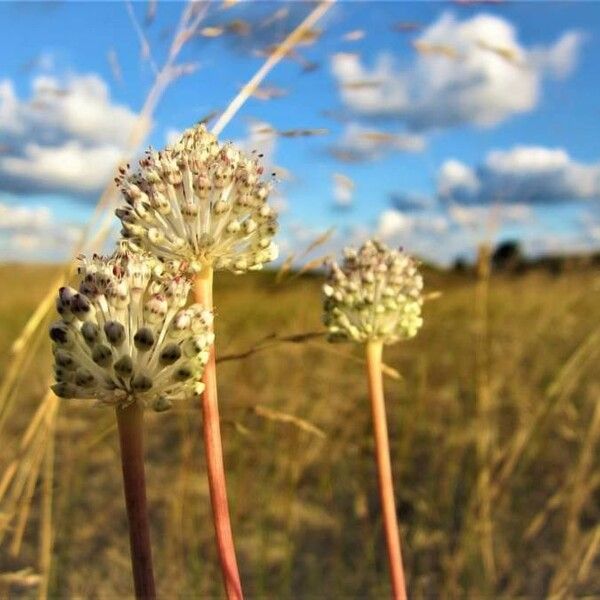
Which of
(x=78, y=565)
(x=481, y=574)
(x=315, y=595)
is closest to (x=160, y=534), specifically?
(x=78, y=565)

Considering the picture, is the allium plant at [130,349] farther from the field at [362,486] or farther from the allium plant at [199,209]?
the field at [362,486]

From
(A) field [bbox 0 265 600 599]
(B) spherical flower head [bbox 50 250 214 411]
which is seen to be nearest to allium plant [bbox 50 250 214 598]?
(B) spherical flower head [bbox 50 250 214 411]

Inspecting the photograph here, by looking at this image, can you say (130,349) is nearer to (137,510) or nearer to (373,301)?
(137,510)

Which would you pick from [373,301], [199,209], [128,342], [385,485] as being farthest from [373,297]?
[128,342]

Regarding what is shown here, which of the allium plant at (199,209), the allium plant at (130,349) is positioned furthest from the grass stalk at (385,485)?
the allium plant at (130,349)

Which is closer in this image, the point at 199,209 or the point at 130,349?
the point at 130,349
